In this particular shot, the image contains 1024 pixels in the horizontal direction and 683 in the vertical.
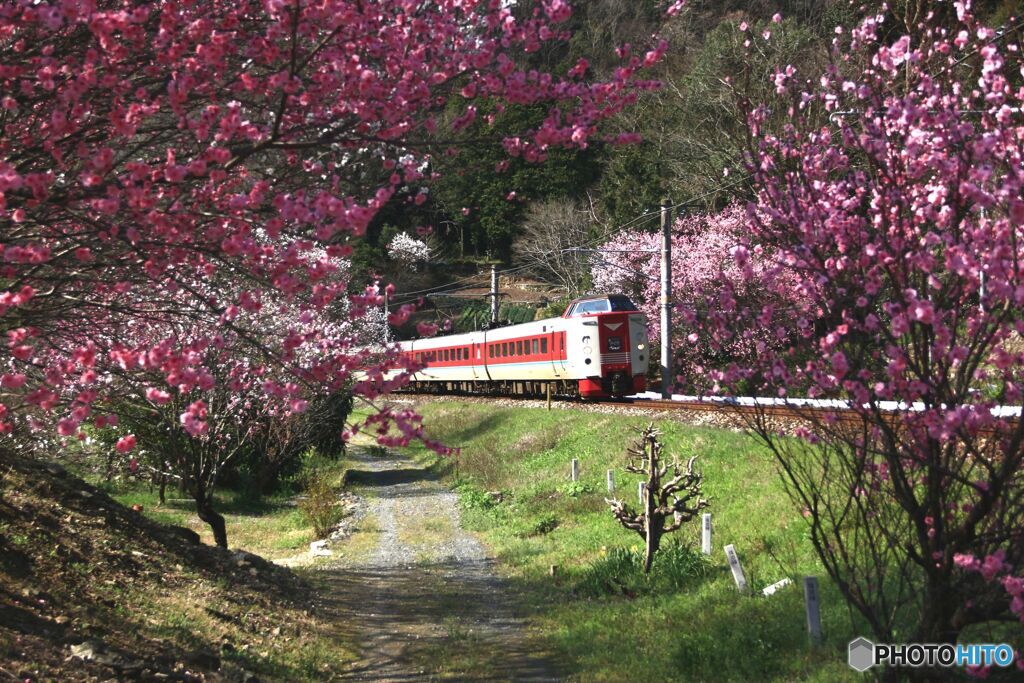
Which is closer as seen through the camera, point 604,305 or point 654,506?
point 654,506

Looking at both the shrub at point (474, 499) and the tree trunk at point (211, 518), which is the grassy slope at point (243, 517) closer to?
the tree trunk at point (211, 518)

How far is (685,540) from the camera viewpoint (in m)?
13.5

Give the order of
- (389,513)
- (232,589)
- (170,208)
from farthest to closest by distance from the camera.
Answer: (389,513), (232,589), (170,208)

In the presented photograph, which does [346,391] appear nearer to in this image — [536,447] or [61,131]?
[61,131]

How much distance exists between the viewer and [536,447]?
2423 cm

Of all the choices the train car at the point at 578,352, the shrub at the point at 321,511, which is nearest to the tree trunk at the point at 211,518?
the shrub at the point at 321,511

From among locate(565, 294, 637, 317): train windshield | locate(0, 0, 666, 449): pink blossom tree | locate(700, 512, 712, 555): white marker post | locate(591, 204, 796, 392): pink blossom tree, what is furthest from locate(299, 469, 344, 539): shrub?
locate(0, 0, 666, 449): pink blossom tree

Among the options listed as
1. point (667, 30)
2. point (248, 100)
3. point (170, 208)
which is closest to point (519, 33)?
point (248, 100)

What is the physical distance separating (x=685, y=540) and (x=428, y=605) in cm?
374

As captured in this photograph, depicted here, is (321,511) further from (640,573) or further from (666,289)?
(640,573)

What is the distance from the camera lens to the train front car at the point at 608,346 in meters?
26.3

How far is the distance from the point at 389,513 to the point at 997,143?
62.0ft

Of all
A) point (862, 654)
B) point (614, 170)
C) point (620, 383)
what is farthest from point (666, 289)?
point (614, 170)

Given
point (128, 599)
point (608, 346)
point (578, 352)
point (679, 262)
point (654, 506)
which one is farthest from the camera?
point (679, 262)
